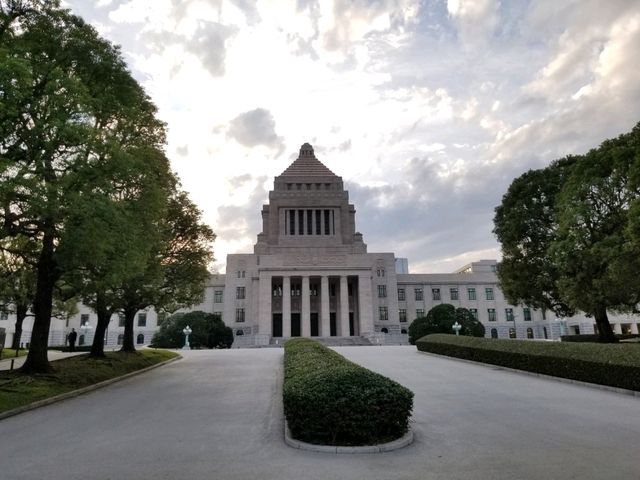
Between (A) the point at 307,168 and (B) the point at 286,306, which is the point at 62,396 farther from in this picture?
(A) the point at 307,168

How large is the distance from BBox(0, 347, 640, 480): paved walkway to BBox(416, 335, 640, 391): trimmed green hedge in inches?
23.3

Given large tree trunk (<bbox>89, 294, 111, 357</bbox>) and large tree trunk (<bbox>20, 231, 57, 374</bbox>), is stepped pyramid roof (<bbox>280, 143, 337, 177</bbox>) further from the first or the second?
large tree trunk (<bbox>20, 231, 57, 374</bbox>)

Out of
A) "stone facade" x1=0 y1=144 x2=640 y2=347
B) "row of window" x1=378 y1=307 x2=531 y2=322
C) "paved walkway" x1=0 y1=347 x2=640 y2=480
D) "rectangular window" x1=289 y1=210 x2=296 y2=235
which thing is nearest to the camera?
"paved walkway" x1=0 y1=347 x2=640 y2=480

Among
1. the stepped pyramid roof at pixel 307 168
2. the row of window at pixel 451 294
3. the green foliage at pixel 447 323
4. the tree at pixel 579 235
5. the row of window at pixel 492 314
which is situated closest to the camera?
the tree at pixel 579 235

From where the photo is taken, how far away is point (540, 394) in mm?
11875

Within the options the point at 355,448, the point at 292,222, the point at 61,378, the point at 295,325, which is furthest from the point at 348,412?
the point at 292,222

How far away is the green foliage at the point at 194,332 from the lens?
48.4 m

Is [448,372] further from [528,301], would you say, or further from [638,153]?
[528,301]

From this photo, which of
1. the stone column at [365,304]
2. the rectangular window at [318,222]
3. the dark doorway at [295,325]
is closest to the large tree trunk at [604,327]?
the stone column at [365,304]

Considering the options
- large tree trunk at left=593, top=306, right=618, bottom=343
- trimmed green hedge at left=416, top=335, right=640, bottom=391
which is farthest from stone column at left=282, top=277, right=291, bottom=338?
trimmed green hedge at left=416, top=335, right=640, bottom=391

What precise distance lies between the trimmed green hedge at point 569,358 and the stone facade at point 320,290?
32153 mm

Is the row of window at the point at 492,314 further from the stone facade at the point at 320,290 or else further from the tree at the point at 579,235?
the tree at the point at 579,235

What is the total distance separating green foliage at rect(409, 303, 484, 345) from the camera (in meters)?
42.4

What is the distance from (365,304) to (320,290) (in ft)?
23.3
